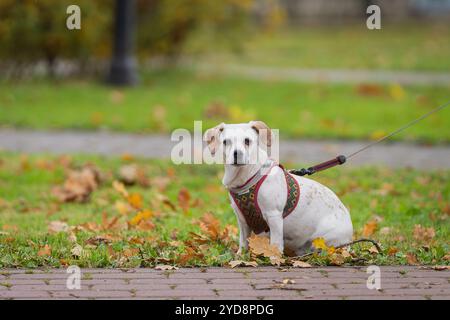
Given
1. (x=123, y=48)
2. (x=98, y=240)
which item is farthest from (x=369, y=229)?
(x=123, y=48)

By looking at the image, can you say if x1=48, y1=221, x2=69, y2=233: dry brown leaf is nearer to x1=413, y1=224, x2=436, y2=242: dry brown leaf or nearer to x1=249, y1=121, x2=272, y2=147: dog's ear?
x1=249, y1=121, x2=272, y2=147: dog's ear

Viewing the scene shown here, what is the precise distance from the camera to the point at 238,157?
5.37 m

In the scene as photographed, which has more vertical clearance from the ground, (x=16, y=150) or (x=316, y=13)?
(x=316, y=13)

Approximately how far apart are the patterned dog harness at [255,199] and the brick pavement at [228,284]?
39 centimetres

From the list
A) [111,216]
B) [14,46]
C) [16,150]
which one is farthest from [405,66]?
[111,216]

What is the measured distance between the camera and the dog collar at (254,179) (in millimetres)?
5645

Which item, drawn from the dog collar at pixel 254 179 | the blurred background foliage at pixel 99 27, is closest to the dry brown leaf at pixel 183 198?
the dog collar at pixel 254 179

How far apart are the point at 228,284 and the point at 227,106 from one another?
893cm

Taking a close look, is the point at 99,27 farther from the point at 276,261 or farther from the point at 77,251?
the point at 276,261

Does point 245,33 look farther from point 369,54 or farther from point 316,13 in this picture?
point 316,13

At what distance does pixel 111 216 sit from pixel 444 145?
18.4 feet

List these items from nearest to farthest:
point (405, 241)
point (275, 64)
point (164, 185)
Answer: point (405, 241), point (164, 185), point (275, 64)

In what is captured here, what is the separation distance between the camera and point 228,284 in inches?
205

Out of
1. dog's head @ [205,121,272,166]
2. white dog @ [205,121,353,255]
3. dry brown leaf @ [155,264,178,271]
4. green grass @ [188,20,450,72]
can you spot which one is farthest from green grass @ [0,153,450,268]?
green grass @ [188,20,450,72]
